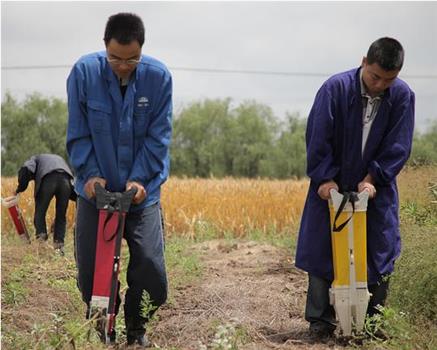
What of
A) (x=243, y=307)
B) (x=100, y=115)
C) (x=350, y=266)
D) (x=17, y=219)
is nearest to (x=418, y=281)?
(x=350, y=266)

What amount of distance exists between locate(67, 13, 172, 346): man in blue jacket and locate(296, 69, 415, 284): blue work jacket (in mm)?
1005

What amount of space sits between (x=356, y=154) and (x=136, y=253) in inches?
59.8

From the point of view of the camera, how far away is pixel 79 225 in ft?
17.5

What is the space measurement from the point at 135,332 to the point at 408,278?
1.85 metres

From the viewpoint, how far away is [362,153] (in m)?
5.64

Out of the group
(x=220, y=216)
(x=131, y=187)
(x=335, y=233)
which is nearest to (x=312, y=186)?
(x=335, y=233)

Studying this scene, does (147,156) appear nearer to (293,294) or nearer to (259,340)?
(259,340)

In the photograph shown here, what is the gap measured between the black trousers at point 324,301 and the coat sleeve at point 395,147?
0.73m

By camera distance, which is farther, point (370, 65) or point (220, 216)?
point (220, 216)

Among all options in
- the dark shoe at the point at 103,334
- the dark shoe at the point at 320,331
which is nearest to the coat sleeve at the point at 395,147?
the dark shoe at the point at 320,331

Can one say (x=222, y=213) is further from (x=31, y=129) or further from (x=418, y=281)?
(x=31, y=129)

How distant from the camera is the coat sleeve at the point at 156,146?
5215 millimetres

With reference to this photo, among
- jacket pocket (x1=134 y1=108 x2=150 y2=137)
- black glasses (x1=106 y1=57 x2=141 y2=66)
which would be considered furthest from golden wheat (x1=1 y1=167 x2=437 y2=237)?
black glasses (x1=106 y1=57 x2=141 y2=66)

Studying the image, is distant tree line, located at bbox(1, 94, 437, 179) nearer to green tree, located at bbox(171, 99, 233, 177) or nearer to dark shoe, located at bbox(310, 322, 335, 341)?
green tree, located at bbox(171, 99, 233, 177)
